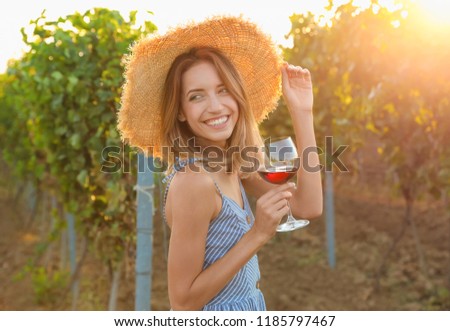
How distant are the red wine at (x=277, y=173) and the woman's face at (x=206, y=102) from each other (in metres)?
0.24

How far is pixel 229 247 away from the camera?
1839 millimetres

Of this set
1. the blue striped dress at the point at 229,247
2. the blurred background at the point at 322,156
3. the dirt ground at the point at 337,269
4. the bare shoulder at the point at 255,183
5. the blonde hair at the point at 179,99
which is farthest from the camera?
the dirt ground at the point at 337,269

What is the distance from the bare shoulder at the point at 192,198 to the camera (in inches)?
66.9

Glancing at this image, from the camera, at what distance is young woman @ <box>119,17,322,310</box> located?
1.72 metres

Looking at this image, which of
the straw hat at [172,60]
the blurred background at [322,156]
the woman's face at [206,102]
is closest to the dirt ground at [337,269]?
the blurred background at [322,156]

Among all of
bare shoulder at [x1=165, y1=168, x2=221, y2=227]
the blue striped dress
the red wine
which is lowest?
the blue striped dress

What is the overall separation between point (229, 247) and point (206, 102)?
1.47 feet

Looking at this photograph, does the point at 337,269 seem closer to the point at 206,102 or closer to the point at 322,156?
the point at 322,156

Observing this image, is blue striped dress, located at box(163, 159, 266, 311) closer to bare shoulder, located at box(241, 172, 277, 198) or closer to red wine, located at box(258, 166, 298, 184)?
red wine, located at box(258, 166, 298, 184)

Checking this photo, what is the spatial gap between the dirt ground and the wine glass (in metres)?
2.19

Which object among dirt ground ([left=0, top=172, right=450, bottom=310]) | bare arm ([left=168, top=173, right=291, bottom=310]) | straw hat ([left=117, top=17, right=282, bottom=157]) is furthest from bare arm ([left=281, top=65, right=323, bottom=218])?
dirt ground ([left=0, top=172, right=450, bottom=310])

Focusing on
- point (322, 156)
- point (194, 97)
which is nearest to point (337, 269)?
point (322, 156)

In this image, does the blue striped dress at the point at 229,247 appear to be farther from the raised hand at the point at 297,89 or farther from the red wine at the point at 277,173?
the raised hand at the point at 297,89

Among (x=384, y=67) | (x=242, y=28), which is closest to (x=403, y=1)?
(x=384, y=67)
